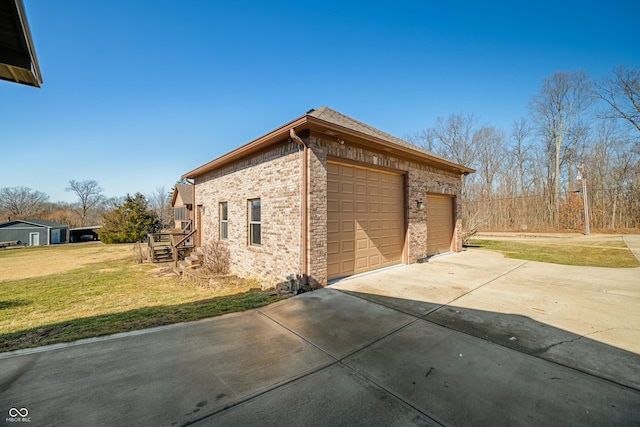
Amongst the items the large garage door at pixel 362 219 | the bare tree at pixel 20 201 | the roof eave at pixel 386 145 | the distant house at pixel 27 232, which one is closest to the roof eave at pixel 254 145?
A: the roof eave at pixel 386 145

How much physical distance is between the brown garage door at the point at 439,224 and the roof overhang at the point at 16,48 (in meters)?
10.1

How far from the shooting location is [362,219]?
22.2ft

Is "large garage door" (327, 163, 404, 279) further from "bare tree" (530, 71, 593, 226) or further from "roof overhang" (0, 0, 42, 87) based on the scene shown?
"bare tree" (530, 71, 593, 226)

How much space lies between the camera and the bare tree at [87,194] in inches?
1766

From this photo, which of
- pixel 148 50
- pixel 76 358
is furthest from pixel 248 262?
pixel 148 50

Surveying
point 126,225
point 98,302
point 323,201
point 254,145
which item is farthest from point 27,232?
point 323,201

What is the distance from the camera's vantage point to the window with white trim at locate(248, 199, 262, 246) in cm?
737

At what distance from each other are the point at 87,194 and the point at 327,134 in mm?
59144

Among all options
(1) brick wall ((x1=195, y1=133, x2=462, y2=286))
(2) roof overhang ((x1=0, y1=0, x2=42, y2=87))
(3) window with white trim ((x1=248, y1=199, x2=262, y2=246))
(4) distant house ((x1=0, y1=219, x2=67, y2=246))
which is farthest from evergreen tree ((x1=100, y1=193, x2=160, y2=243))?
(2) roof overhang ((x1=0, y1=0, x2=42, y2=87))

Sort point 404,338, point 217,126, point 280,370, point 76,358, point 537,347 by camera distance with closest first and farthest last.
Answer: point 280,370, point 76,358, point 537,347, point 404,338, point 217,126

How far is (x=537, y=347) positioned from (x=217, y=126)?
13.6 meters

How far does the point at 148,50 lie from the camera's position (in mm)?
7559

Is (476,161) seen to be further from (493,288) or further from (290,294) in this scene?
(290,294)

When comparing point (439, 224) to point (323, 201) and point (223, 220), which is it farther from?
point (223, 220)
